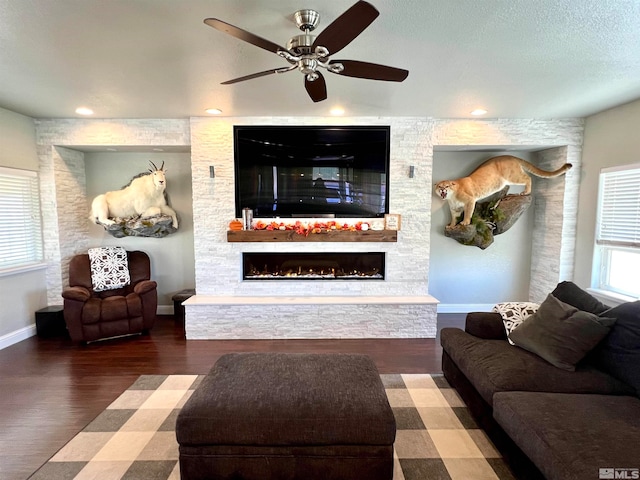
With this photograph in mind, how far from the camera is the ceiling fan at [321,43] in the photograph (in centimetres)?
145

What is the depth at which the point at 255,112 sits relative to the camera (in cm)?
367

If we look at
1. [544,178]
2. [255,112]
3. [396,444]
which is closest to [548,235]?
[544,178]

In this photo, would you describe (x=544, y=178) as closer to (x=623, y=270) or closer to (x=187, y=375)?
(x=623, y=270)

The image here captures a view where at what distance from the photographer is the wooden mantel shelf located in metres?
3.87

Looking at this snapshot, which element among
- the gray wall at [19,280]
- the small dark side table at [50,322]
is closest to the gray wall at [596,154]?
the small dark side table at [50,322]

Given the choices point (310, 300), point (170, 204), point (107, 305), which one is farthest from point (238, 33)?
point (170, 204)

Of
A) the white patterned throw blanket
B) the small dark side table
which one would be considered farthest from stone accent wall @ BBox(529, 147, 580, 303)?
the small dark side table

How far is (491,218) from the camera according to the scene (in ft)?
14.2

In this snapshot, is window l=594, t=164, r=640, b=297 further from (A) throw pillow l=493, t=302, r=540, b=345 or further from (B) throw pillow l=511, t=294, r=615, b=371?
(B) throw pillow l=511, t=294, r=615, b=371

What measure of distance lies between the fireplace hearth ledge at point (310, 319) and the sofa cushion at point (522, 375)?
1.42m

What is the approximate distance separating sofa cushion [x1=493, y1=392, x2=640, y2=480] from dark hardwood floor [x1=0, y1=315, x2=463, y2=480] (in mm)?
1323

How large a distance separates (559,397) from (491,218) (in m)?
2.91

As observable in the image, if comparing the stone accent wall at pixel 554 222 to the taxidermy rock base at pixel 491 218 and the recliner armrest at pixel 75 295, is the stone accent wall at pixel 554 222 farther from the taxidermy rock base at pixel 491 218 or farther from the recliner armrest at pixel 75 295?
the recliner armrest at pixel 75 295

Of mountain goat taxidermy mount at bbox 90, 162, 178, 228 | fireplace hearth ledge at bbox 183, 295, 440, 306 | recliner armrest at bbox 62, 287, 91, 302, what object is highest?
mountain goat taxidermy mount at bbox 90, 162, 178, 228
